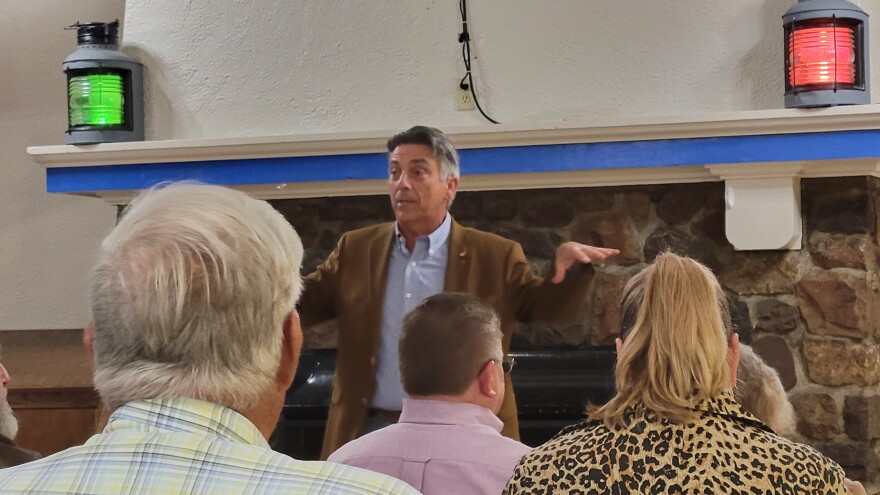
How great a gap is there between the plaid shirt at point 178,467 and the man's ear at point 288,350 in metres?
0.10

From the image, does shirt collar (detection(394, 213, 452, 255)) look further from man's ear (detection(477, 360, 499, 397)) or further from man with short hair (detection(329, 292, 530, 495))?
man's ear (detection(477, 360, 499, 397))

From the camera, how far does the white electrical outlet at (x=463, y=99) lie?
3.28 meters

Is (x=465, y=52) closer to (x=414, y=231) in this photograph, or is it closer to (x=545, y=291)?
(x=414, y=231)

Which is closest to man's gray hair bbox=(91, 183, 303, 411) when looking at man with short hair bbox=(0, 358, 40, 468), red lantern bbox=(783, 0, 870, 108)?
man with short hair bbox=(0, 358, 40, 468)

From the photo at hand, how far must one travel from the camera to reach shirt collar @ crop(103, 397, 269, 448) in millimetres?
923

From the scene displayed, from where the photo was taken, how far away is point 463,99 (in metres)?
3.29

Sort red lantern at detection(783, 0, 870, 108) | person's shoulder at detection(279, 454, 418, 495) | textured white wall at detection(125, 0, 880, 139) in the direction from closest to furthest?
person's shoulder at detection(279, 454, 418, 495)
red lantern at detection(783, 0, 870, 108)
textured white wall at detection(125, 0, 880, 139)

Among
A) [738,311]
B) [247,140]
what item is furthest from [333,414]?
[738,311]

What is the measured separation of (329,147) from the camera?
323 cm

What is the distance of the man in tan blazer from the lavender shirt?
3.01 ft

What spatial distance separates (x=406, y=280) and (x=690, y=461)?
1.47 m

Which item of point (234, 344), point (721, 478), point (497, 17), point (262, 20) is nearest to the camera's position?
point (234, 344)

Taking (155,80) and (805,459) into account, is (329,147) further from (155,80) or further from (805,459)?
(805,459)

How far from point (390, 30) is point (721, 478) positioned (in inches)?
90.6
